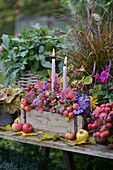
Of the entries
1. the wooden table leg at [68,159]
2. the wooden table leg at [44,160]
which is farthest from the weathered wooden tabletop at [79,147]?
the wooden table leg at [44,160]

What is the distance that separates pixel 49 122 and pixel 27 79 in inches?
23.7

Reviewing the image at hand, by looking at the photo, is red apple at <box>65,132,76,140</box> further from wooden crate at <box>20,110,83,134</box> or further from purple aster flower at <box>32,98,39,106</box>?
purple aster flower at <box>32,98,39,106</box>

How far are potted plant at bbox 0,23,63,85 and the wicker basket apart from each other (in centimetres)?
3

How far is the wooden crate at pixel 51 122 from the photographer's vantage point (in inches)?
46.5

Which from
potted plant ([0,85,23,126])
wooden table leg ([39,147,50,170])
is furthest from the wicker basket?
wooden table leg ([39,147,50,170])

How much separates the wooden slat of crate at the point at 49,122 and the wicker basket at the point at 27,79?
43 centimetres

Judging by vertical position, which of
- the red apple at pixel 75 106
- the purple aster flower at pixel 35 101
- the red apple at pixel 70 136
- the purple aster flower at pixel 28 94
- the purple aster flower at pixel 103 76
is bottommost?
the red apple at pixel 70 136

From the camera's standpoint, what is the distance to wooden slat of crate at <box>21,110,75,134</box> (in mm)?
1207

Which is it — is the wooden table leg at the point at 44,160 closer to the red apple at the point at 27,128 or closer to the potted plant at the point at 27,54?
the red apple at the point at 27,128

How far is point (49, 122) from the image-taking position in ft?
4.15

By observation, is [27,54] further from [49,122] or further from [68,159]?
[68,159]

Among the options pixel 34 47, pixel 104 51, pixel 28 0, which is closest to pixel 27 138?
pixel 104 51

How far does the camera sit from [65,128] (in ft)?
3.98

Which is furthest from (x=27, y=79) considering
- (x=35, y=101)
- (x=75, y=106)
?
(x=75, y=106)
